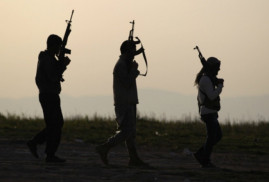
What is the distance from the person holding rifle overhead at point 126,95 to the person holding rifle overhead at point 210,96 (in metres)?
1.09

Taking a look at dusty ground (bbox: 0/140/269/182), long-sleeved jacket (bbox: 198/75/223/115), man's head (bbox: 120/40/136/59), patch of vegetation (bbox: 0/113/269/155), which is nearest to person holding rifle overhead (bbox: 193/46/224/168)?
long-sleeved jacket (bbox: 198/75/223/115)

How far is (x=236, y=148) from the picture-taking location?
818 inches

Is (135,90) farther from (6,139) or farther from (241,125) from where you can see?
(241,125)

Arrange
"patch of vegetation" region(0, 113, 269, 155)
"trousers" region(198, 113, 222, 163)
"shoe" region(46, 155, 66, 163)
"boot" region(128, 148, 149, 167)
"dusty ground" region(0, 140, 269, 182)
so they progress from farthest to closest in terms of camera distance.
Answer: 1. "patch of vegetation" region(0, 113, 269, 155)
2. "trousers" region(198, 113, 222, 163)
3. "boot" region(128, 148, 149, 167)
4. "shoe" region(46, 155, 66, 163)
5. "dusty ground" region(0, 140, 269, 182)

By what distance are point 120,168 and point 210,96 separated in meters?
1.94

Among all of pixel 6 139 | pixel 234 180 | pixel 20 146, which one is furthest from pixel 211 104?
pixel 6 139

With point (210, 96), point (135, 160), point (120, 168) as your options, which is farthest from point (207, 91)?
point (120, 168)

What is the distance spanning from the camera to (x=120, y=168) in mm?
13773

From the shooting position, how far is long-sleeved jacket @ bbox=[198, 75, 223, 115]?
14.4 m

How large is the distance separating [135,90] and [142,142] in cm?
706

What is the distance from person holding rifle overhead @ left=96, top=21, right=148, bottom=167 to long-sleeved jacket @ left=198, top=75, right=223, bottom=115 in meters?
1.08

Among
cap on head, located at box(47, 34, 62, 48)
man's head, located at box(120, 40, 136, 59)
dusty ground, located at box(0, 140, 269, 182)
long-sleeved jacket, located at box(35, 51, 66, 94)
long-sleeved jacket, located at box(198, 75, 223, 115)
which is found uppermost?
cap on head, located at box(47, 34, 62, 48)

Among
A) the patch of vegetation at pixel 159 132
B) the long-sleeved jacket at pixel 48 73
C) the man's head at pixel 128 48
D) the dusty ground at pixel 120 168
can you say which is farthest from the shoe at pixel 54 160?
the patch of vegetation at pixel 159 132

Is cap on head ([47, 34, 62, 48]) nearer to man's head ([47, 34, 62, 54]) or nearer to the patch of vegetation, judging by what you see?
man's head ([47, 34, 62, 54])
